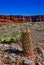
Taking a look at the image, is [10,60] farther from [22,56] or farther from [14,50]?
→ [14,50]

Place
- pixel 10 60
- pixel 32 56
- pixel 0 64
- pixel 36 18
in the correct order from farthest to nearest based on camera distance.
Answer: pixel 36 18
pixel 32 56
pixel 10 60
pixel 0 64

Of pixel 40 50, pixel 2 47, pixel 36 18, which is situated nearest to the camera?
pixel 40 50

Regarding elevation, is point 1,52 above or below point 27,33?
below

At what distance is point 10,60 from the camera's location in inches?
243

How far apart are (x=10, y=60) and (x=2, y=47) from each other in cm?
160

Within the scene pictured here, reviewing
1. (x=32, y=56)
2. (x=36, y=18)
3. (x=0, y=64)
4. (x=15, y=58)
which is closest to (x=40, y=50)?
(x=32, y=56)

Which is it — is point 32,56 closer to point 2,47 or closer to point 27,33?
point 27,33

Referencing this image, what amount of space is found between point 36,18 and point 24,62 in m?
62.1

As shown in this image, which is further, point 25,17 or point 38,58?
point 25,17

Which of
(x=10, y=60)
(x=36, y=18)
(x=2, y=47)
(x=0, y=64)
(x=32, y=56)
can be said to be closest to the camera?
(x=0, y=64)

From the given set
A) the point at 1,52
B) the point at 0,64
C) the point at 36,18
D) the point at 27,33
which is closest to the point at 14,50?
the point at 1,52

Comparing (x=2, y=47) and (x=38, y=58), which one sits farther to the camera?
(x=2, y=47)

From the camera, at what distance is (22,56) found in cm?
652

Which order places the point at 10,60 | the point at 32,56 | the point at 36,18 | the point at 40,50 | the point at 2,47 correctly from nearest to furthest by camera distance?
the point at 10,60 → the point at 32,56 → the point at 40,50 → the point at 2,47 → the point at 36,18
